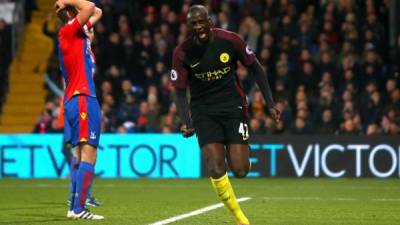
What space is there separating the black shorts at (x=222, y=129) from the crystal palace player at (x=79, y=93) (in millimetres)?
1725

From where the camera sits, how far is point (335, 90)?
21328 millimetres

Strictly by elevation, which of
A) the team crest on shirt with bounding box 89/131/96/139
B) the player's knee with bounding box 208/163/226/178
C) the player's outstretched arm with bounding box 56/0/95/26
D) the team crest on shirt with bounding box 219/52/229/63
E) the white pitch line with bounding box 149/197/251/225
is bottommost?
the white pitch line with bounding box 149/197/251/225

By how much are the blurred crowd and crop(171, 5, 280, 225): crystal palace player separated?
397 inches

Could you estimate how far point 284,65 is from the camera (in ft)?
70.7

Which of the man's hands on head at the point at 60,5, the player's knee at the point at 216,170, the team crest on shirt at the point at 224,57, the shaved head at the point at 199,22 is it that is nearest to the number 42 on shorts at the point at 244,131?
the player's knee at the point at 216,170

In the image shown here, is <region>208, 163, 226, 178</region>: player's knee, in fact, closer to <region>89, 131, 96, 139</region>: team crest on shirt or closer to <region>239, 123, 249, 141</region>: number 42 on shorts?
<region>239, 123, 249, 141</region>: number 42 on shorts

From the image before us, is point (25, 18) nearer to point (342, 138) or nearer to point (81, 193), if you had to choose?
point (342, 138)

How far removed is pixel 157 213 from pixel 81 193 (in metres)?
1.11

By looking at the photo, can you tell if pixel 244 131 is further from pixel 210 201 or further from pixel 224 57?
pixel 210 201

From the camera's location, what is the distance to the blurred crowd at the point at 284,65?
20.5 metres

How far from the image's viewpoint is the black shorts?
9.98 metres

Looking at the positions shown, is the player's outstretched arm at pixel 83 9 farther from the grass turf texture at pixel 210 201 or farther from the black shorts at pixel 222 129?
the grass turf texture at pixel 210 201

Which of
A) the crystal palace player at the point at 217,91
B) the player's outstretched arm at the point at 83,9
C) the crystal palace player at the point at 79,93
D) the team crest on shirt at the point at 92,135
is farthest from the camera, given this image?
the team crest on shirt at the point at 92,135

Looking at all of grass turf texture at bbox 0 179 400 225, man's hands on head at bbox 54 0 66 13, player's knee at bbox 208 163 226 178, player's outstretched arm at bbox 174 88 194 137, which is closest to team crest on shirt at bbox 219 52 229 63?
player's outstretched arm at bbox 174 88 194 137
